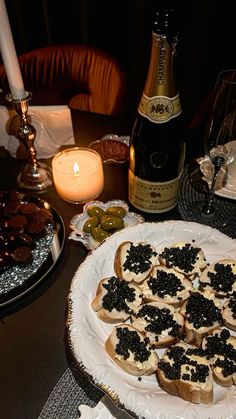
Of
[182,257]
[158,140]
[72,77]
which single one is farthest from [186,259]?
[72,77]

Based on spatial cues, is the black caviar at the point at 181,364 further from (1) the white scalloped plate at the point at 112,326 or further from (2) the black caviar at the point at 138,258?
(2) the black caviar at the point at 138,258

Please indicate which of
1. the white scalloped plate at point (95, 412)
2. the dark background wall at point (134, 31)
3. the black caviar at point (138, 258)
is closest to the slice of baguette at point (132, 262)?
the black caviar at point (138, 258)

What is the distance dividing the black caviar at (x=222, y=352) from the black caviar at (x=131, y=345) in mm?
95

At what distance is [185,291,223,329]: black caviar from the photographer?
0.64 meters

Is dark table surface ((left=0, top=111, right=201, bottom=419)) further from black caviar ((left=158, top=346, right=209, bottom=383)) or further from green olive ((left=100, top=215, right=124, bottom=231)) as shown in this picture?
black caviar ((left=158, top=346, right=209, bottom=383))

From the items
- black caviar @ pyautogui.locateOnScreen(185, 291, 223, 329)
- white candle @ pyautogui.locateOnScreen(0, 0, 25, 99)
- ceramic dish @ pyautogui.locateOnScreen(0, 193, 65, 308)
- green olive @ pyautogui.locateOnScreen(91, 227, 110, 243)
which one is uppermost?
white candle @ pyautogui.locateOnScreen(0, 0, 25, 99)

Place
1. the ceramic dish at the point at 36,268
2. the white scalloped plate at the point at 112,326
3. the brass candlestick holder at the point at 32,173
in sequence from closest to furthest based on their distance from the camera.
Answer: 1. the white scalloped plate at the point at 112,326
2. the ceramic dish at the point at 36,268
3. the brass candlestick holder at the point at 32,173

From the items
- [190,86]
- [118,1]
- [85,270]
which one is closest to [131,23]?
[118,1]

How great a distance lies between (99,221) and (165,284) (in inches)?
8.9

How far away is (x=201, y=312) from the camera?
25.5 inches

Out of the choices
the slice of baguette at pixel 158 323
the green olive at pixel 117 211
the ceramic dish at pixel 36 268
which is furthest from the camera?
the green olive at pixel 117 211

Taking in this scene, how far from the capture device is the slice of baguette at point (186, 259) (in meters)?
0.72

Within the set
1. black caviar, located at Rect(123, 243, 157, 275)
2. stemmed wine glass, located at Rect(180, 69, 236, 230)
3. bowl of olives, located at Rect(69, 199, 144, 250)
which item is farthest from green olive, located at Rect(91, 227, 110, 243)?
stemmed wine glass, located at Rect(180, 69, 236, 230)

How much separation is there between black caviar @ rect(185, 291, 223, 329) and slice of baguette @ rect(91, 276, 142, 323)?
9 cm
